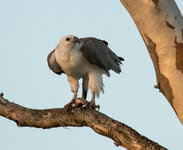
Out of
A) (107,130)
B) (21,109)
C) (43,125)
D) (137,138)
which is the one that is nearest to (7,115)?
(21,109)

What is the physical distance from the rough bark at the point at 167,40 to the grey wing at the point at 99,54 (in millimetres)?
4022

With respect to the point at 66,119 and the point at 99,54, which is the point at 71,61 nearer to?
the point at 99,54

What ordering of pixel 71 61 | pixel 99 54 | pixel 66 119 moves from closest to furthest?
pixel 66 119
pixel 71 61
pixel 99 54

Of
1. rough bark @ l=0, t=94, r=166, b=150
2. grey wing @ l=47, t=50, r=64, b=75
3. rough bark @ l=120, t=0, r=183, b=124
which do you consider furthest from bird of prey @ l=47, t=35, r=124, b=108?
rough bark @ l=120, t=0, r=183, b=124

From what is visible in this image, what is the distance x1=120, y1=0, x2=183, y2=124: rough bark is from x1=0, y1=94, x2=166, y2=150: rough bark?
3.63 feet

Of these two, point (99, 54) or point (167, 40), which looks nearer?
point (167, 40)

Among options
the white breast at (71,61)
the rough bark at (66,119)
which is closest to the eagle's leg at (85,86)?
the white breast at (71,61)

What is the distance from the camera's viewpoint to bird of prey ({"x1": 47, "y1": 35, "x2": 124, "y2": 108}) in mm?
8312

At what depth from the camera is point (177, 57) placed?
4.28 m

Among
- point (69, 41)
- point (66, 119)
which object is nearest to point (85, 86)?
point (69, 41)

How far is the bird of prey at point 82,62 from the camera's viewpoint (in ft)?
27.3


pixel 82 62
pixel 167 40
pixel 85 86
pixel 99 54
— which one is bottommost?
pixel 85 86

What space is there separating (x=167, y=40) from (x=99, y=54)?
4.38 meters

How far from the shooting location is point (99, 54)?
8.62m
